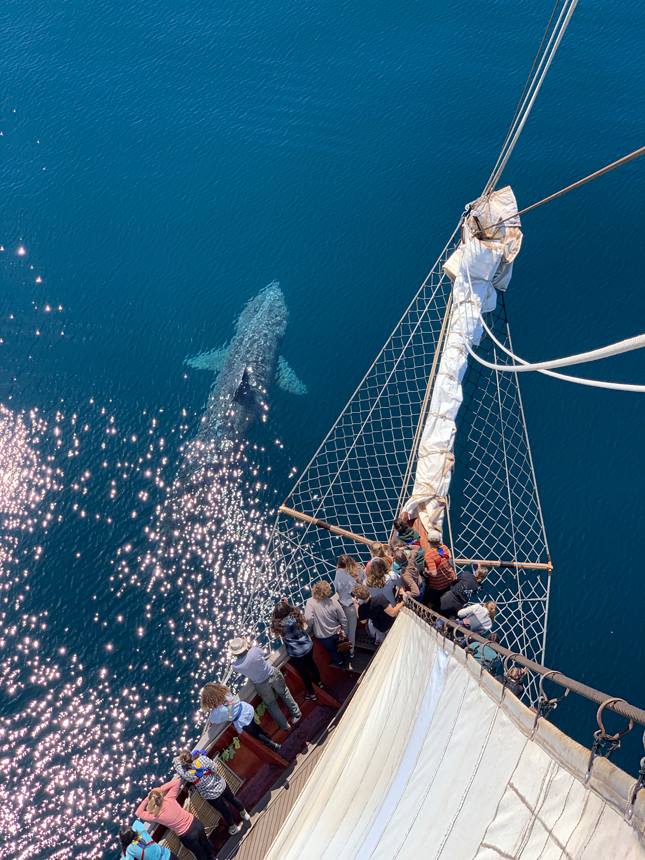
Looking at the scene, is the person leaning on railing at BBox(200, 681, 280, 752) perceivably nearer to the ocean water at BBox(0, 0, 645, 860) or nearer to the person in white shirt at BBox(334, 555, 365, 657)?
the person in white shirt at BBox(334, 555, 365, 657)

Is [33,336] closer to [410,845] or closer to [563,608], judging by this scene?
[563,608]

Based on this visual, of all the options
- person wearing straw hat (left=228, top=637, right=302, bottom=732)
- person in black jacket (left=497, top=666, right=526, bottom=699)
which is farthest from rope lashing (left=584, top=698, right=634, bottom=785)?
person wearing straw hat (left=228, top=637, right=302, bottom=732)

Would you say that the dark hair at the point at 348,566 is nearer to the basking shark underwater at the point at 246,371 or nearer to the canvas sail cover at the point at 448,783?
the canvas sail cover at the point at 448,783

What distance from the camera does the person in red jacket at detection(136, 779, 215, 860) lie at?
943 cm

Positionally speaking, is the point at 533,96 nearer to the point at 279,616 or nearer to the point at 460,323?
the point at 460,323

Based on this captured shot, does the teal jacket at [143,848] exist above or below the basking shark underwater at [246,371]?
below

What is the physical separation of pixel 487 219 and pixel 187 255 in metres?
12.8

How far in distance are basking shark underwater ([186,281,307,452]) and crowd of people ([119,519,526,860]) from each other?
9.55 metres

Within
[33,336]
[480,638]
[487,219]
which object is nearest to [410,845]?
[480,638]

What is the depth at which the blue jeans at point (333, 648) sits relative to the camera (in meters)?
12.0

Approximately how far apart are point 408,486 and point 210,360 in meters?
8.75

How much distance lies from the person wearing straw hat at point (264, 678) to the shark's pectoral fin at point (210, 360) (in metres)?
12.6

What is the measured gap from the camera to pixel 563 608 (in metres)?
16.8

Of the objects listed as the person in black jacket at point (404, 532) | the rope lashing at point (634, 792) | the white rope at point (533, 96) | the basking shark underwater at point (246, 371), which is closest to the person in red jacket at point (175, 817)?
the person in black jacket at point (404, 532)
